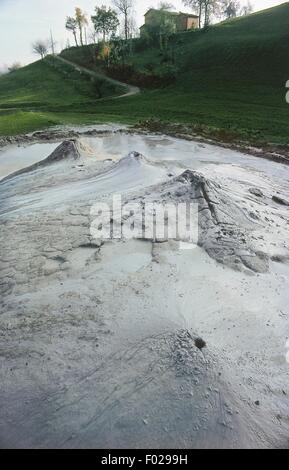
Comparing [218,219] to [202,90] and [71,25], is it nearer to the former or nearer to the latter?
[202,90]

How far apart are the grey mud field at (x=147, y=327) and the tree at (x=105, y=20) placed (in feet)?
149

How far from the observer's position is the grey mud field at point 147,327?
4.69m

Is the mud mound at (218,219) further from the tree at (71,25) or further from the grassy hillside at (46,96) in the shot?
the tree at (71,25)

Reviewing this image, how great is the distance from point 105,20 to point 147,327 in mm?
50751

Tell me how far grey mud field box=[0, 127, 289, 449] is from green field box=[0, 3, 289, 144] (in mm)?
11546

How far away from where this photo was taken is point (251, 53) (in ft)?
121

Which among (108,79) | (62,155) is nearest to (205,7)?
(108,79)

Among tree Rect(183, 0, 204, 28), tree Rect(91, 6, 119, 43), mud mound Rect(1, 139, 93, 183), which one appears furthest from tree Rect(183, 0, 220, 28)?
mud mound Rect(1, 139, 93, 183)

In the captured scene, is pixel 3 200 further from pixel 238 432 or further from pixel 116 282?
pixel 238 432

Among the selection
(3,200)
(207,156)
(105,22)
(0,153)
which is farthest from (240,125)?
(105,22)

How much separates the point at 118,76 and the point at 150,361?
141 ft

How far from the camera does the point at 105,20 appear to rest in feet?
157

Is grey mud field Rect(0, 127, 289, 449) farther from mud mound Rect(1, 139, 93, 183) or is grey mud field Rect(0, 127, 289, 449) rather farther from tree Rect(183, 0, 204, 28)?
tree Rect(183, 0, 204, 28)
